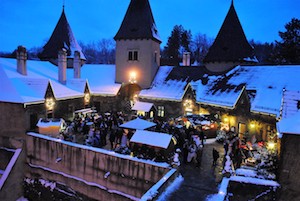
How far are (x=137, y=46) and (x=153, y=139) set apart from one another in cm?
1671

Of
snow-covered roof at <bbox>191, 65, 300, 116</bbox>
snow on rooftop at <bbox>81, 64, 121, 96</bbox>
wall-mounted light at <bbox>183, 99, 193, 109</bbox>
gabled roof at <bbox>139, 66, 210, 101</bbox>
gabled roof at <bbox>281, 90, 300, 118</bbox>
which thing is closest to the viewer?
gabled roof at <bbox>281, 90, 300, 118</bbox>

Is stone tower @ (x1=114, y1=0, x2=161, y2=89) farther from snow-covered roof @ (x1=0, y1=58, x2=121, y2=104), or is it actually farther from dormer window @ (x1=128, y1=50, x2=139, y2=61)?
snow-covered roof @ (x1=0, y1=58, x2=121, y2=104)

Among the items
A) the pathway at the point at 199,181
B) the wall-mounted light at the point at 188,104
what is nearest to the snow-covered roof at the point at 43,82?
the wall-mounted light at the point at 188,104

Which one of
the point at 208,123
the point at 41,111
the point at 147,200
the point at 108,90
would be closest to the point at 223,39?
the point at 208,123

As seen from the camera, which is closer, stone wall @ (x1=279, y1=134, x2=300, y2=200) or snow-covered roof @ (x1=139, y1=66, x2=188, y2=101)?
stone wall @ (x1=279, y1=134, x2=300, y2=200)

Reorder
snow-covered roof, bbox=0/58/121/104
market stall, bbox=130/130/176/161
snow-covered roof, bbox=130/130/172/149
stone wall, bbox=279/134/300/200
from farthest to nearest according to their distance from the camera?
1. snow-covered roof, bbox=0/58/121/104
2. snow-covered roof, bbox=130/130/172/149
3. market stall, bbox=130/130/176/161
4. stone wall, bbox=279/134/300/200

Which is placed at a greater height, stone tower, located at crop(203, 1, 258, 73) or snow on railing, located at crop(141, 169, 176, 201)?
stone tower, located at crop(203, 1, 258, 73)

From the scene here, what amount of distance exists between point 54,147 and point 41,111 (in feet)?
15.7

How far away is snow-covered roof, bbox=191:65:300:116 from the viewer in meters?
19.1

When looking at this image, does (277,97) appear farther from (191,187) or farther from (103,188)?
(103,188)

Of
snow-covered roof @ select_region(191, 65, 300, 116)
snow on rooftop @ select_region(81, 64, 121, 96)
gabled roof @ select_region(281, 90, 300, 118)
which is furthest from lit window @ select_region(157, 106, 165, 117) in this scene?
gabled roof @ select_region(281, 90, 300, 118)

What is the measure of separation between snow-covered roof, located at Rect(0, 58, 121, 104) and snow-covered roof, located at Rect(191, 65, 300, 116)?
423 inches

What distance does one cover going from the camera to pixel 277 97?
1884 centimetres

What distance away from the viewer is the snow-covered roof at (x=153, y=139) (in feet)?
45.9
